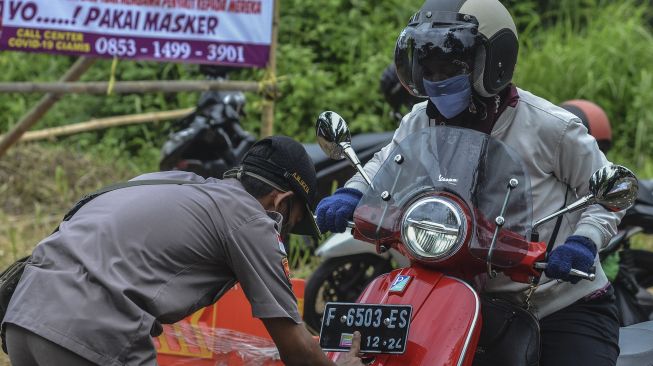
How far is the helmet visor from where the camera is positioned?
325 cm

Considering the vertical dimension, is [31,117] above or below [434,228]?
below

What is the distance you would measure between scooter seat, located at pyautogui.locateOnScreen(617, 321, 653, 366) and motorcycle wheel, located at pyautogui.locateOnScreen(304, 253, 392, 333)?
203cm

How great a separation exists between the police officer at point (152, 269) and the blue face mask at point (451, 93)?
508mm

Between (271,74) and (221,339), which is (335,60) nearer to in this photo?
(271,74)

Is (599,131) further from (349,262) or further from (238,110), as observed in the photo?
(238,110)

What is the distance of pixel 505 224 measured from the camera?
10.0ft

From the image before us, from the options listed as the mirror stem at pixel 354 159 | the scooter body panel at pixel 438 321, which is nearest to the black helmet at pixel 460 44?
the mirror stem at pixel 354 159

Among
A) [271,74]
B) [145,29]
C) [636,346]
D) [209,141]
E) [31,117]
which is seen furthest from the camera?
[209,141]

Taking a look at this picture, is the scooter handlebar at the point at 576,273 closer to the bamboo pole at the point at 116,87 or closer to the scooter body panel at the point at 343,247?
the scooter body panel at the point at 343,247

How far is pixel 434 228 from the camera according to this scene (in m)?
2.97

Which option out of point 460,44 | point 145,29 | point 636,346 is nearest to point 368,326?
point 460,44

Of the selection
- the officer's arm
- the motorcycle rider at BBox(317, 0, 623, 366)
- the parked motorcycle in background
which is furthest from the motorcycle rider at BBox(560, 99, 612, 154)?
the officer's arm

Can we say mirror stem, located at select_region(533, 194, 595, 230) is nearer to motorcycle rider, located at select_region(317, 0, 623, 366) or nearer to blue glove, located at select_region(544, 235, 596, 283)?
blue glove, located at select_region(544, 235, 596, 283)

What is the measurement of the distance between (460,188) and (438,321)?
38cm
